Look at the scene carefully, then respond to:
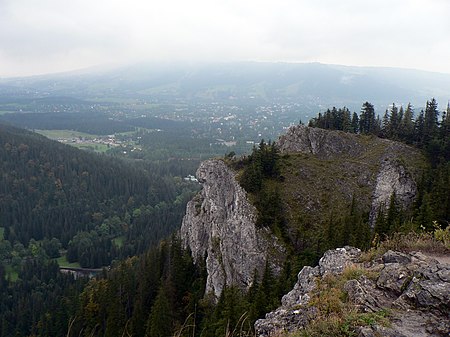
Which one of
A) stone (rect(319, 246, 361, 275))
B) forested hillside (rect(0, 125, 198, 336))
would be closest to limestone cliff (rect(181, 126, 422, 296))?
stone (rect(319, 246, 361, 275))

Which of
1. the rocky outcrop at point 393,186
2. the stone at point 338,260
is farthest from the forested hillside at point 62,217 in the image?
the stone at point 338,260

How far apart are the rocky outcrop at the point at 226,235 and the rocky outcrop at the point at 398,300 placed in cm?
2225

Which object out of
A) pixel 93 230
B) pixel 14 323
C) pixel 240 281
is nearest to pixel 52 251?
pixel 93 230

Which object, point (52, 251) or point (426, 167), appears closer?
point (426, 167)

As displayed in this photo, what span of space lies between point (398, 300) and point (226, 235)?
32.1m

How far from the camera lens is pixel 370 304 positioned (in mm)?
9789

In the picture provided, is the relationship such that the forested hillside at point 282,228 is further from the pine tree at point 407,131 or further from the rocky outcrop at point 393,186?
the rocky outcrop at point 393,186

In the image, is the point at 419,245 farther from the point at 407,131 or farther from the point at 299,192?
the point at 407,131

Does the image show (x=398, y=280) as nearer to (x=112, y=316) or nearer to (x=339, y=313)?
(x=339, y=313)

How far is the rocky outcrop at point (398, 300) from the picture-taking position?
28.3 ft

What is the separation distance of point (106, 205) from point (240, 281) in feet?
396

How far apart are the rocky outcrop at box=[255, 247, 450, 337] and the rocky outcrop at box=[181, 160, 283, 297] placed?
22.3 m

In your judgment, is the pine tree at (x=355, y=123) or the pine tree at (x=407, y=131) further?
the pine tree at (x=355, y=123)

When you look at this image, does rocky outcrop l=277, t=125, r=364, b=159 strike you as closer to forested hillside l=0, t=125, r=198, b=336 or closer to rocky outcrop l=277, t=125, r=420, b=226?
rocky outcrop l=277, t=125, r=420, b=226
